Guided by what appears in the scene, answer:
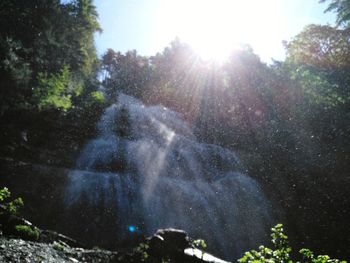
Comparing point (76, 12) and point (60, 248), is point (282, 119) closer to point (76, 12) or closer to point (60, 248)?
point (76, 12)

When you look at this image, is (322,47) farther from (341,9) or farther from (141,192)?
(141,192)

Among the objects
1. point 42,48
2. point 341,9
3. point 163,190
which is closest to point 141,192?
point 163,190

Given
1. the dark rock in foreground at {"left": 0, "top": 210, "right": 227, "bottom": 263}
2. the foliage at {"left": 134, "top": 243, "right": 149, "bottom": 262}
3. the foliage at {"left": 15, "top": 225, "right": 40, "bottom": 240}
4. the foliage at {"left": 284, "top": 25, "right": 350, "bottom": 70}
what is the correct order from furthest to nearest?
1. the foliage at {"left": 284, "top": 25, "right": 350, "bottom": 70}
2. the foliage at {"left": 134, "top": 243, "right": 149, "bottom": 262}
3. the foliage at {"left": 15, "top": 225, "right": 40, "bottom": 240}
4. the dark rock in foreground at {"left": 0, "top": 210, "right": 227, "bottom": 263}

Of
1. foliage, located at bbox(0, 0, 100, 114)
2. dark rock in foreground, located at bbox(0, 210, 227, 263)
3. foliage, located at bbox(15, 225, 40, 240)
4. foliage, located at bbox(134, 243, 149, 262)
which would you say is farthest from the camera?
foliage, located at bbox(0, 0, 100, 114)

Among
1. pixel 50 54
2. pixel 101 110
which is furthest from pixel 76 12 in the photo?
pixel 101 110

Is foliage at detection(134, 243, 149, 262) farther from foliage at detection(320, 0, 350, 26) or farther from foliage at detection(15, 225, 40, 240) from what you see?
foliage at detection(320, 0, 350, 26)

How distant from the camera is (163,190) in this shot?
49.9 feet

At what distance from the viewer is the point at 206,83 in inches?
1243

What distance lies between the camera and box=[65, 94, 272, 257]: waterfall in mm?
13195

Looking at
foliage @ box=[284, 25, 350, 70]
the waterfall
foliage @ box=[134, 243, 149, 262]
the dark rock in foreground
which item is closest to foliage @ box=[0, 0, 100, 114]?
the waterfall

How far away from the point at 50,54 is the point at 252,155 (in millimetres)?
15260

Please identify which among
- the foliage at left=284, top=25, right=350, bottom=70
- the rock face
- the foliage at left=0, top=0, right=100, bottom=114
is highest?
the foliage at left=284, top=25, right=350, bottom=70

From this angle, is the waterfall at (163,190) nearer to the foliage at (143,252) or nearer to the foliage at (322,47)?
the foliage at (143,252)

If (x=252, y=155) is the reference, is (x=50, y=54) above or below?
above
